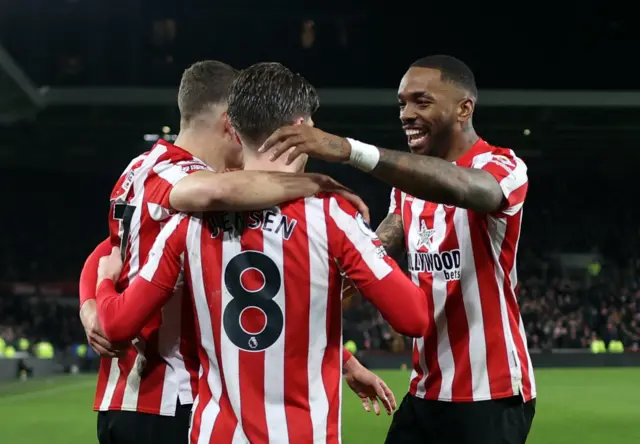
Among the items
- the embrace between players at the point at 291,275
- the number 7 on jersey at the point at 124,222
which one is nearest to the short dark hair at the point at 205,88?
the embrace between players at the point at 291,275

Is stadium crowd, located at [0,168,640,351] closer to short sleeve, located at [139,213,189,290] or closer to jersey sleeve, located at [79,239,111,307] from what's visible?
jersey sleeve, located at [79,239,111,307]

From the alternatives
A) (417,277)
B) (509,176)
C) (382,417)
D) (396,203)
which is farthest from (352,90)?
(509,176)

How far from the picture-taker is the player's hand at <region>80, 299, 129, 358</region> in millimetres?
2541

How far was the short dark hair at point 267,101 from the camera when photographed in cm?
232

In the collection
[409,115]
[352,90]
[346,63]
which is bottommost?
[409,115]

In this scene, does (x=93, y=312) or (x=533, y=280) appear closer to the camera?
(x=93, y=312)

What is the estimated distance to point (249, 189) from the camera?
228 centimetres

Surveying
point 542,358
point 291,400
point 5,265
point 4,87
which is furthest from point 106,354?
point 5,265

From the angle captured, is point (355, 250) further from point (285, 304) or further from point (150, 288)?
point (150, 288)

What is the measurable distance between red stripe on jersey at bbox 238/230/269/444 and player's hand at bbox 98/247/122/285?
1.80 feet

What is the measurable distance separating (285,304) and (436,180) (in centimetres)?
70

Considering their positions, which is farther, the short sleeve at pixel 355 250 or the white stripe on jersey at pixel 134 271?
the white stripe on jersey at pixel 134 271

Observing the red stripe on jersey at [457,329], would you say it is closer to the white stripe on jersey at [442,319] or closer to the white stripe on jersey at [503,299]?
the white stripe on jersey at [442,319]

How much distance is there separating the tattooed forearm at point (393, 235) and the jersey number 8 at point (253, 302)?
1248 mm
